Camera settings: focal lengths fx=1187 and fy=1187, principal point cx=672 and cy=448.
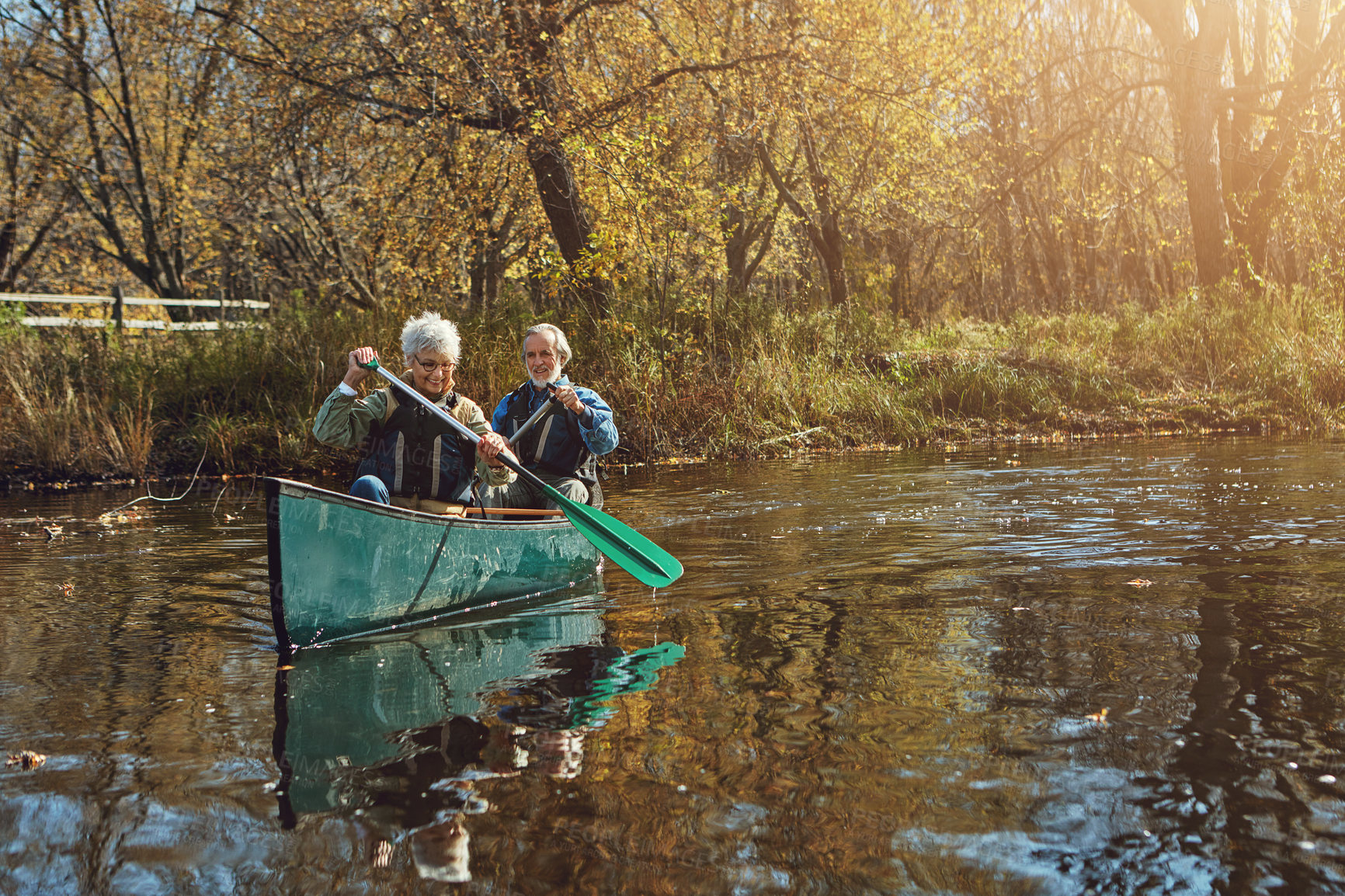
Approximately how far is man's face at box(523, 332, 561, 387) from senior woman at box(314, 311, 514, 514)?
514 millimetres

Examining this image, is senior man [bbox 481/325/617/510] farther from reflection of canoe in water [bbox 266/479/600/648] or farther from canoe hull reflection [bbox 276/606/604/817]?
canoe hull reflection [bbox 276/606/604/817]

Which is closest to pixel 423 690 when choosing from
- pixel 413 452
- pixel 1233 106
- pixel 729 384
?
pixel 413 452

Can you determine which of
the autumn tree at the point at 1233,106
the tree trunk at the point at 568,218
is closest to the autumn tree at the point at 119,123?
the tree trunk at the point at 568,218

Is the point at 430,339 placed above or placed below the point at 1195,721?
above

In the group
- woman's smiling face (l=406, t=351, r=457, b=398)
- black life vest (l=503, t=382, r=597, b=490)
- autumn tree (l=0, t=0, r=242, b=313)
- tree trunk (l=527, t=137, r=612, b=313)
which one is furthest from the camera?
autumn tree (l=0, t=0, r=242, b=313)

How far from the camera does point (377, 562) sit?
4867mm

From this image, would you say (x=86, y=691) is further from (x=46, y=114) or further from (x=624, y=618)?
(x=46, y=114)

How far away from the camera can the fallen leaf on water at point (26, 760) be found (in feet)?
10.9

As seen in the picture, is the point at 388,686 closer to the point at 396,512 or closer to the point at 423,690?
the point at 423,690

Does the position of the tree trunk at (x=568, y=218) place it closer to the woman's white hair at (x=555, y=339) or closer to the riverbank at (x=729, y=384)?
the riverbank at (x=729, y=384)

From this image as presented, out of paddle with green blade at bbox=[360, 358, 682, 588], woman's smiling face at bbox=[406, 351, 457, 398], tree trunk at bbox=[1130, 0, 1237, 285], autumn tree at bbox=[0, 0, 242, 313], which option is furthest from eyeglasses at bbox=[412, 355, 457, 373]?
autumn tree at bbox=[0, 0, 242, 313]

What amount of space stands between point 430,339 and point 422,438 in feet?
1.63

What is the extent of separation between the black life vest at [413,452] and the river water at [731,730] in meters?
0.77

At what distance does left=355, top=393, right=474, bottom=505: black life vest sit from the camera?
218 inches
